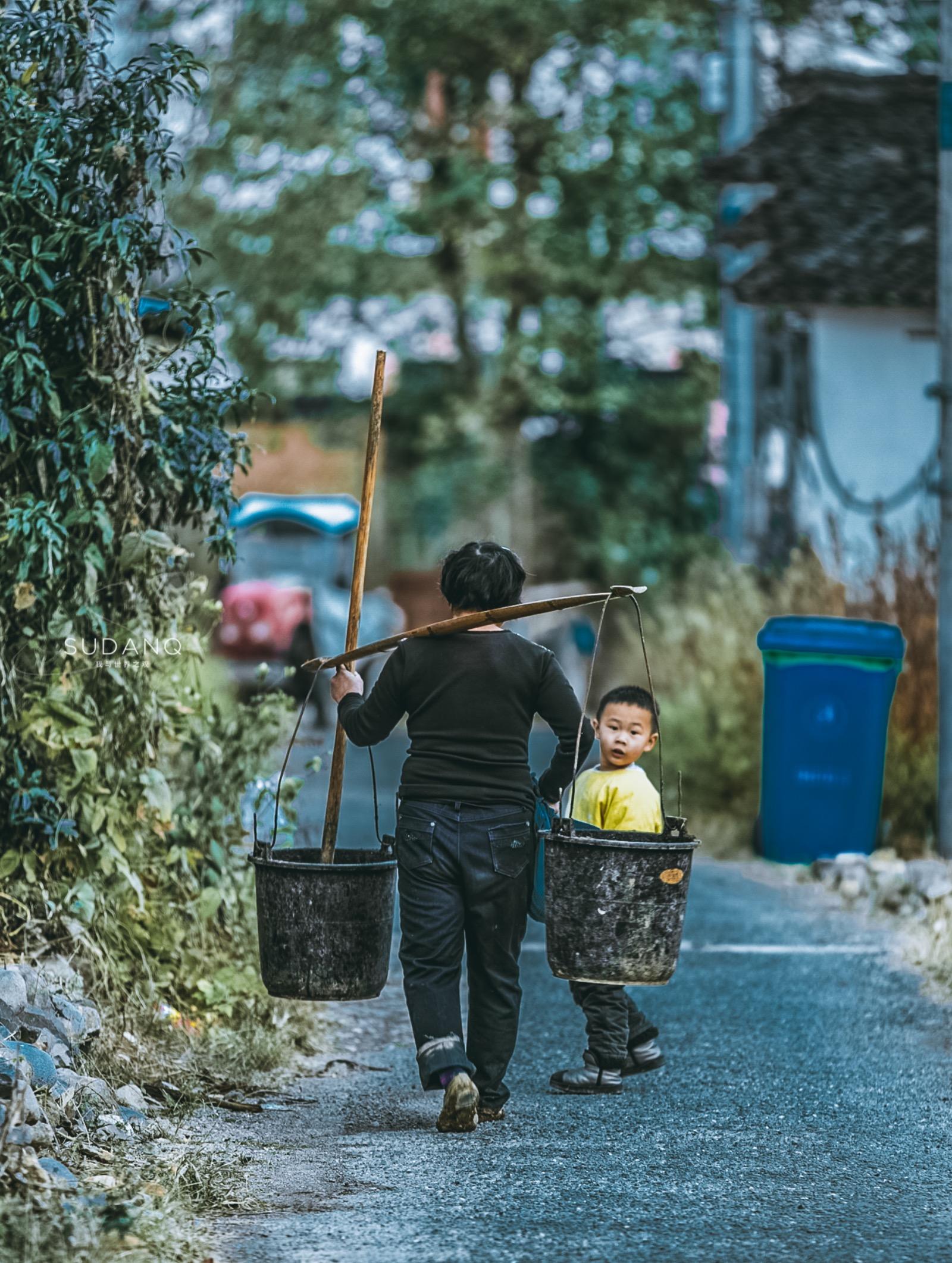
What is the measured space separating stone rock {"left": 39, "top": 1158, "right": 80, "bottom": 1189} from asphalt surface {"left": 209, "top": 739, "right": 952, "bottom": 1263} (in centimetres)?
34

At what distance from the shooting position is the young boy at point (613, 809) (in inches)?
231

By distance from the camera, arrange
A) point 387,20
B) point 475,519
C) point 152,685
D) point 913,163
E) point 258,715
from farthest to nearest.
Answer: point 475,519, point 387,20, point 913,163, point 258,715, point 152,685

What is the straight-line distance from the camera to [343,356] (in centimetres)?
2680

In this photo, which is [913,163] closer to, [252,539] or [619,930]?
[252,539]

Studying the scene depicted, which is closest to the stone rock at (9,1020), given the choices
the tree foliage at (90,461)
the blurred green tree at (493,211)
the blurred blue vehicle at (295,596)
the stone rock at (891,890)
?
the tree foliage at (90,461)

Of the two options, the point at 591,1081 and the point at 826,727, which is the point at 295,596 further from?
the point at 591,1081

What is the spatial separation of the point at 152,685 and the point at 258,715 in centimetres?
72

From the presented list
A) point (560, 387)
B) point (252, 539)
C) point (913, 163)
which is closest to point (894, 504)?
point (913, 163)

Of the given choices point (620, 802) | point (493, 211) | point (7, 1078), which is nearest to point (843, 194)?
point (493, 211)

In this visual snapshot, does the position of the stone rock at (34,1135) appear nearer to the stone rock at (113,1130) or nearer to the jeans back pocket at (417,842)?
the stone rock at (113,1130)

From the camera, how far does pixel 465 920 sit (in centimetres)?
551

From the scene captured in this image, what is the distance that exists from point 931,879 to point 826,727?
1.33m

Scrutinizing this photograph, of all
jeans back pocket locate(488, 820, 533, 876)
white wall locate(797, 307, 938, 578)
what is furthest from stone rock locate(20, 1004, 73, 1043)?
white wall locate(797, 307, 938, 578)

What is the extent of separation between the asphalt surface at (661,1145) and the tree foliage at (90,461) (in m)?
1.08
